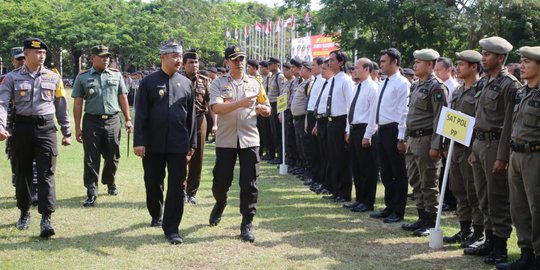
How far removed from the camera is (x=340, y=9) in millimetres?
21609

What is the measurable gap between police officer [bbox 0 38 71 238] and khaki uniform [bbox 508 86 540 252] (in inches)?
200

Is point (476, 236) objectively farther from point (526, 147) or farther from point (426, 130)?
point (526, 147)

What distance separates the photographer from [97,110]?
8.74 meters

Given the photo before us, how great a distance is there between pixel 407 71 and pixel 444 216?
14.9ft

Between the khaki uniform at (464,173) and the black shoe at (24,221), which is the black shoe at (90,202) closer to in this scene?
the black shoe at (24,221)

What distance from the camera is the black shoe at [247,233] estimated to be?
681 centimetres

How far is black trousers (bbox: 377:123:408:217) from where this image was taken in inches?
307

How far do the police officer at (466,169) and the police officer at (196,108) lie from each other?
3.74 m

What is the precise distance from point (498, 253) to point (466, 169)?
1.06 meters

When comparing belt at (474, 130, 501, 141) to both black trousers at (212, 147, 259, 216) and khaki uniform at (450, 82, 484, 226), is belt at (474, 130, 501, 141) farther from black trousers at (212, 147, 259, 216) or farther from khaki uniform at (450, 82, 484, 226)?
black trousers at (212, 147, 259, 216)

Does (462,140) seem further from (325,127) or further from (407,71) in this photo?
(407,71)

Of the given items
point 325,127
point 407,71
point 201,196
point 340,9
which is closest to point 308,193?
point 325,127

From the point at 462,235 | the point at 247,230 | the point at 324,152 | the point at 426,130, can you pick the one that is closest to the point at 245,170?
the point at 247,230

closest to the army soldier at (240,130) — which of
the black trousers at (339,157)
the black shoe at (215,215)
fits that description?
the black shoe at (215,215)
